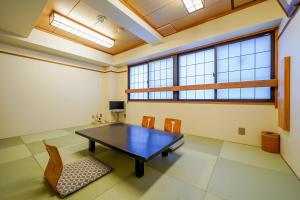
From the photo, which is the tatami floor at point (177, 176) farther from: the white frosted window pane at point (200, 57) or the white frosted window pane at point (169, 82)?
the white frosted window pane at point (200, 57)

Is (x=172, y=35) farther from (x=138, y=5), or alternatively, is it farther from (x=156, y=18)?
(x=138, y=5)

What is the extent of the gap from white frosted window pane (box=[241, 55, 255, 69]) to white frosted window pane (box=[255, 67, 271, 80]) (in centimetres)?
17

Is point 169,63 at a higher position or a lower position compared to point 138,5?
lower

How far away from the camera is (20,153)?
2.47 meters

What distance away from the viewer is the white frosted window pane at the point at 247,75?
9.70 feet

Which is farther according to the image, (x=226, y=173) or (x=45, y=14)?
(x=45, y=14)

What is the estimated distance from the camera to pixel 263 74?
2.83 metres

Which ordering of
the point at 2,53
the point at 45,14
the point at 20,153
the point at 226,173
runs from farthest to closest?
the point at 2,53 → the point at 45,14 → the point at 20,153 → the point at 226,173

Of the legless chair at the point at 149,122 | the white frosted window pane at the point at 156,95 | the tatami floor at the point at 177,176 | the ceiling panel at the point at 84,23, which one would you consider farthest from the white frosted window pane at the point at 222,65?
the ceiling panel at the point at 84,23

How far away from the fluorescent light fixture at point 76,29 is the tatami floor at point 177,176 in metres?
2.92

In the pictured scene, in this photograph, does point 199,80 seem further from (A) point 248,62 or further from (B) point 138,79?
(B) point 138,79

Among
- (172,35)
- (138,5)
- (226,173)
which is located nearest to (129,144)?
(226,173)

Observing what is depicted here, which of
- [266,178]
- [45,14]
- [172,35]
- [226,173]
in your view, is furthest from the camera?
[172,35]

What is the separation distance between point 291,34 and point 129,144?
301 cm
